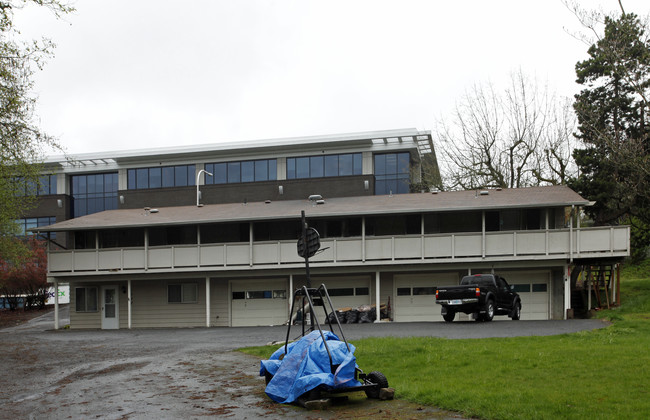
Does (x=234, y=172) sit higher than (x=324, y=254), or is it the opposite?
(x=234, y=172)

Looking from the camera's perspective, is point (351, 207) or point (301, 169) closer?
point (351, 207)

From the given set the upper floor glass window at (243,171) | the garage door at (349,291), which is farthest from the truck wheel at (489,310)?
the upper floor glass window at (243,171)

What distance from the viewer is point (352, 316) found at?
28.8 metres

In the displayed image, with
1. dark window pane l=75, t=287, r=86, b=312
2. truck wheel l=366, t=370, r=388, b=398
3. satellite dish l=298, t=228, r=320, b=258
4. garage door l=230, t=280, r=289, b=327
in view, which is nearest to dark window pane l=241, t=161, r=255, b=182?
dark window pane l=75, t=287, r=86, b=312

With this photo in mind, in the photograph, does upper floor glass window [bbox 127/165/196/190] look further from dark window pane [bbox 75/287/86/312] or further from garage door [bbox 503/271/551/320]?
garage door [bbox 503/271/551/320]

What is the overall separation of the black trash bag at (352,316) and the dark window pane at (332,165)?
21.9m

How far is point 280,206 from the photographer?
3434cm

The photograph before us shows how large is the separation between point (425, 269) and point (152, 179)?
31136mm

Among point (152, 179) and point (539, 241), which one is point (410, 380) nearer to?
point (539, 241)

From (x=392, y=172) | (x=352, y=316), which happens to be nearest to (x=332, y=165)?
(x=392, y=172)

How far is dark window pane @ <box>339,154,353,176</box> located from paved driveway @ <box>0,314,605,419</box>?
29.6 metres

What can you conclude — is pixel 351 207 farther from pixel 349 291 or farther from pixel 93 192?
pixel 93 192

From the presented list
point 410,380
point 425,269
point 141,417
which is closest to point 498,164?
point 425,269

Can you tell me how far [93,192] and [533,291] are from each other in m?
45.9
